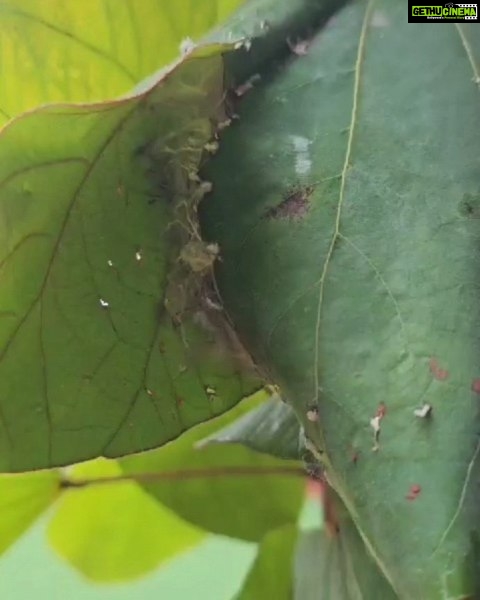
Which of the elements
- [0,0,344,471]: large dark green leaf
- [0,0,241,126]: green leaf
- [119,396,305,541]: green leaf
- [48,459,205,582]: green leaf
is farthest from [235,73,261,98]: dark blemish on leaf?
[48,459,205,582]: green leaf

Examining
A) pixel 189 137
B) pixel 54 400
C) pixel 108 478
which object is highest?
pixel 189 137

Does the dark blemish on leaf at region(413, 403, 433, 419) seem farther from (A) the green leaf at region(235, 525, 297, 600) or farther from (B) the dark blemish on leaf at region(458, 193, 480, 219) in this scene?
(A) the green leaf at region(235, 525, 297, 600)

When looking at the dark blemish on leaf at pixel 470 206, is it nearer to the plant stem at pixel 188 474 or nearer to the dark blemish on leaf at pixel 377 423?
the dark blemish on leaf at pixel 377 423

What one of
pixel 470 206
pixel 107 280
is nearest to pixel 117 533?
pixel 107 280

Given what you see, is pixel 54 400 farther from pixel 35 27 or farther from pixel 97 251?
pixel 35 27

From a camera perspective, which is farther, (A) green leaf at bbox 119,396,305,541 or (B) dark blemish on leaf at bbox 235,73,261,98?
(A) green leaf at bbox 119,396,305,541

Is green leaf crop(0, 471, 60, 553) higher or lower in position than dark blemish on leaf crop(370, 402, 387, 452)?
lower

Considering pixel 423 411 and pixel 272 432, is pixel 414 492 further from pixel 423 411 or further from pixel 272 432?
pixel 272 432

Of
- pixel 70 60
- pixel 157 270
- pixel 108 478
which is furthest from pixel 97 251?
pixel 108 478
